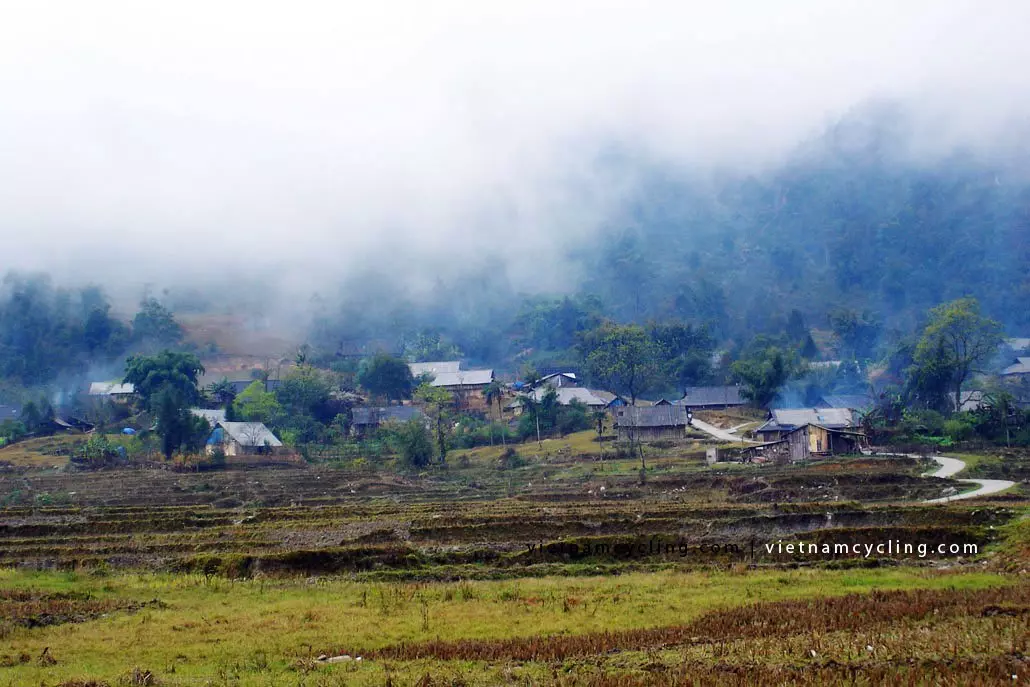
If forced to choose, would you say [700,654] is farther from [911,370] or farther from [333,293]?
[333,293]

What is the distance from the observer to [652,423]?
76062mm

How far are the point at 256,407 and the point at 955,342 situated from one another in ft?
211

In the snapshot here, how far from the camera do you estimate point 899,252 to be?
561 feet

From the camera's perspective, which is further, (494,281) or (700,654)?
(494,281)

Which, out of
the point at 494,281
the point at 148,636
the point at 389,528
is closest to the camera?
the point at 148,636

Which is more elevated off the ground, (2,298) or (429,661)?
(2,298)

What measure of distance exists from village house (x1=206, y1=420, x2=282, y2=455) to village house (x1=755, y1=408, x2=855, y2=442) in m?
40.7

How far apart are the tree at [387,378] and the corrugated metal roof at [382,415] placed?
17.7ft

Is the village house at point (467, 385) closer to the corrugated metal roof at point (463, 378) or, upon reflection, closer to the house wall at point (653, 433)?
the corrugated metal roof at point (463, 378)

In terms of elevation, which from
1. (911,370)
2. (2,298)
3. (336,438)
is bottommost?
(336,438)

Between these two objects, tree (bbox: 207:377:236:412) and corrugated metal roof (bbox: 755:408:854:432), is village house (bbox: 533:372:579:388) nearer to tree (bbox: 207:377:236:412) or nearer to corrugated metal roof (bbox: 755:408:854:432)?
tree (bbox: 207:377:236:412)

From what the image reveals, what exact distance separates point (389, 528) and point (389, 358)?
70.8m

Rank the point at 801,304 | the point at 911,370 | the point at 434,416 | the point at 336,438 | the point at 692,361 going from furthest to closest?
the point at 801,304, the point at 692,361, the point at 434,416, the point at 336,438, the point at 911,370

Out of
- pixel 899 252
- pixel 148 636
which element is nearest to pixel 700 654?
pixel 148 636
